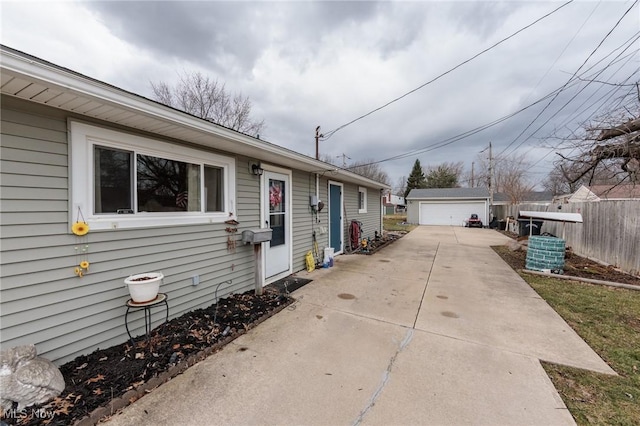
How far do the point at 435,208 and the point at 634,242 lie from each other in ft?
51.6

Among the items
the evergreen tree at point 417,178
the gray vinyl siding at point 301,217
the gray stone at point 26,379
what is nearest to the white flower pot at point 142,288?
the gray stone at point 26,379

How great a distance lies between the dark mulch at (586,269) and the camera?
17.4 ft

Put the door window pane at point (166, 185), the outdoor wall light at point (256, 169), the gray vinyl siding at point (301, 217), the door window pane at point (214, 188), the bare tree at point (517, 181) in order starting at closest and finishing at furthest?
the door window pane at point (166, 185) → the door window pane at point (214, 188) → the outdoor wall light at point (256, 169) → the gray vinyl siding at point (301, 217) → the bare tree at point (517, 181)

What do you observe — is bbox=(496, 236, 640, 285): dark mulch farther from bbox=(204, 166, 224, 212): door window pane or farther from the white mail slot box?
bbox=(204, 166, 224, 212): door window pane

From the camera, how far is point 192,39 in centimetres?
673

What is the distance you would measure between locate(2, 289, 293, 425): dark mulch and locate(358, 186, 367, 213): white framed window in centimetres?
713

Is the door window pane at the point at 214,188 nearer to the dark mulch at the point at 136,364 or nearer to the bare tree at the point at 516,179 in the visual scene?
the dark mulch at the point at 136,364

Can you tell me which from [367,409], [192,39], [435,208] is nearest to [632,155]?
A: [367,409]

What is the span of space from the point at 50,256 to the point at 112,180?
88 centimetres

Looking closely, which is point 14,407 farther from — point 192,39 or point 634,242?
point 634,242

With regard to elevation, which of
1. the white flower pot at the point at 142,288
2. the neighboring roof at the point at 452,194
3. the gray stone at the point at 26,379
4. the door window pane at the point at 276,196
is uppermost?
the neighboring roof at the point at 452,194

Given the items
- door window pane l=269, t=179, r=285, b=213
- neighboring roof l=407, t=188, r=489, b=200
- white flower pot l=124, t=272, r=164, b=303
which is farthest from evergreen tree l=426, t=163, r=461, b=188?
white flower pot l=124, t=272, r=164, b=303

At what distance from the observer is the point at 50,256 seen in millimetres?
2236

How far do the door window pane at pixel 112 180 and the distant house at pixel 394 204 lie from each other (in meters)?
39.0
